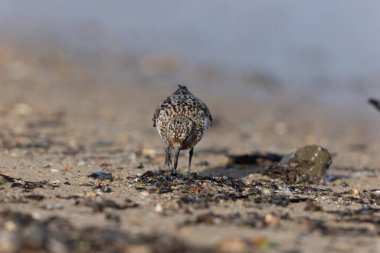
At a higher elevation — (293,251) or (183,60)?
(183,60)

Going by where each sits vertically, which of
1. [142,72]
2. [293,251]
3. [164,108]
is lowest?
[293,251]

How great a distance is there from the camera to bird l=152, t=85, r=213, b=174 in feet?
32.6

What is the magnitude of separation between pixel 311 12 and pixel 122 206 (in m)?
26.0

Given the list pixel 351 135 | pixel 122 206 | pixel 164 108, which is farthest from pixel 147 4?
pixel 122 206

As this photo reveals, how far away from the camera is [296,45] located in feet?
94.3

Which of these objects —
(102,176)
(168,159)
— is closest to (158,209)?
(102,176)

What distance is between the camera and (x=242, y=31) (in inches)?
1220

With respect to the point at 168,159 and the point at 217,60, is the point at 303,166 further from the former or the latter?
the point at 217,60

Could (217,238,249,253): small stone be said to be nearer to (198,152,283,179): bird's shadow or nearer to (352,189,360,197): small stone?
(352,189,360,197): small stone

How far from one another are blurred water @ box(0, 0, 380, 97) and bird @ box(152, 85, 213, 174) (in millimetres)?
13013

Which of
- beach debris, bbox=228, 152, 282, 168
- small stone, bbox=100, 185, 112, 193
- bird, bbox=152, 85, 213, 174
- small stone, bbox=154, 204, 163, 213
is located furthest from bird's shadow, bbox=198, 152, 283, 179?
small stone, bbox=154, 204, 163, 213

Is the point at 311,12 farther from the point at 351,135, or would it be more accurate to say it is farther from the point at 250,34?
the point at 351,135

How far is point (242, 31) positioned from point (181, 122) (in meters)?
21.4

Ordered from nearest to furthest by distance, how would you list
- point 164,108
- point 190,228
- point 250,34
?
1. point 190,228
2. point 164,108
3. point 250,34
